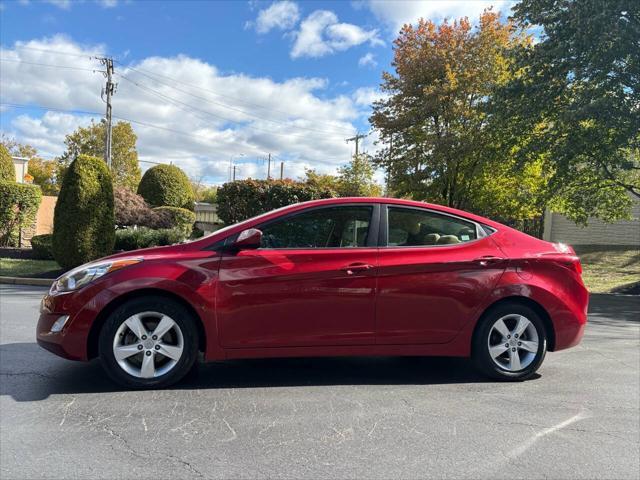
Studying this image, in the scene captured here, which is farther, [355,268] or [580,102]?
[580,102]

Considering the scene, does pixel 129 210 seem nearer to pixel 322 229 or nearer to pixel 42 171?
pixel 322 229

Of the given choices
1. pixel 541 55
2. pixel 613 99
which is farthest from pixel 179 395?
pixel 541 55

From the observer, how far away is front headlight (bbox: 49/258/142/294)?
3.92m

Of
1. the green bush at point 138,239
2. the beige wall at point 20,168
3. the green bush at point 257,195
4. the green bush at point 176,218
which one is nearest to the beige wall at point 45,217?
the green bush at point 176,218

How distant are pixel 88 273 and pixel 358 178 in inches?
1171

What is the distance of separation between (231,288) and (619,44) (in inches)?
419

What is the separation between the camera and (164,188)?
27.4 meters

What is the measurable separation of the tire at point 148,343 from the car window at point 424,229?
1.84 m

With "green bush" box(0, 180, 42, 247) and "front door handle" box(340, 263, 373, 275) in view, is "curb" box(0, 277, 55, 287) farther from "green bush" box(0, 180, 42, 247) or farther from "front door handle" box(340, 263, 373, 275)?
"front door handle" box(340, 263, 373, 275)

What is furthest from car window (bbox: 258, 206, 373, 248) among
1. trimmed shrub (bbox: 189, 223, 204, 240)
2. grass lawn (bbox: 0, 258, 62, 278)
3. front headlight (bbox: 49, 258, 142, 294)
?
trimmed shrub (bbox: 189, 223, 204, 240)

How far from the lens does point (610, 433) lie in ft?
11.5

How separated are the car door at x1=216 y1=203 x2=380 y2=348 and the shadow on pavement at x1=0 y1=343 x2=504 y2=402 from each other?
53 centimetres

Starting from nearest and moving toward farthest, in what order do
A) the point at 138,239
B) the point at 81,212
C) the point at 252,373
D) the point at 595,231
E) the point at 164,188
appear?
1. the point at 252,373
2. the point at 81,212
3. the point at 138,239
4. the point at 595,231
5. the point at 164,188

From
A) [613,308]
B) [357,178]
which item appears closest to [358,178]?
[357,178]
